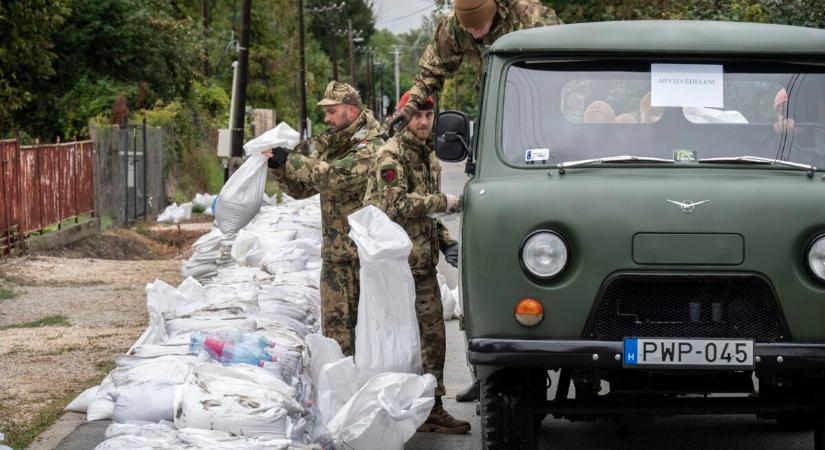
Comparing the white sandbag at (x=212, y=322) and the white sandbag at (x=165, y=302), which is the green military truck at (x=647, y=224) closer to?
the white sandbag at (x=212, y=322)

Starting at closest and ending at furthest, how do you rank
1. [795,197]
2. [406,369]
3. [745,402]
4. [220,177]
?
1. [795,197]
2. [745,402]
3. [406,369]
4. [220,177]

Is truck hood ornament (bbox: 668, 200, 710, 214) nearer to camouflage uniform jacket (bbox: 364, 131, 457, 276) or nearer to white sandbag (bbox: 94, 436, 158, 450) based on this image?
camouflage uniform jacket (bbox: 364, 131, 457, 276)

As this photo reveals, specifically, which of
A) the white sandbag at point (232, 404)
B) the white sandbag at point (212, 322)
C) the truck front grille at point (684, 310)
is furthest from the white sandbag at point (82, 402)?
the truck front grille at point (684, 310)

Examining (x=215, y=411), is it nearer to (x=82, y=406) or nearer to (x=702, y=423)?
(x=82, y=406)

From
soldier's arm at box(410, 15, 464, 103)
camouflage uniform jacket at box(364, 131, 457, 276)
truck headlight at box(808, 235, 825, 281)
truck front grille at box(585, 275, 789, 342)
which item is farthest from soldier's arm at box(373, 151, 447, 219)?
truck headlight at box(808, 235, 825, 281)

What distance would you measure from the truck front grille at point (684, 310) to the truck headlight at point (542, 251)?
0.75 feet

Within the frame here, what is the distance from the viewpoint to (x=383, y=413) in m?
6.21

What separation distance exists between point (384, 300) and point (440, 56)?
1966mm

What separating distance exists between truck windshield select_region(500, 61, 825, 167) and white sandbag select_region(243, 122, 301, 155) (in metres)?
2.42

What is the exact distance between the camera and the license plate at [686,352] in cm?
523

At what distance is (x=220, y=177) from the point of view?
100 ft

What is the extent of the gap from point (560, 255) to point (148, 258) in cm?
1345

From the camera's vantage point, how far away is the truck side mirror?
6.57m

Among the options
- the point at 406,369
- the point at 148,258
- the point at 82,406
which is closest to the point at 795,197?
the point at 406,369
